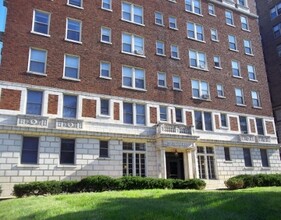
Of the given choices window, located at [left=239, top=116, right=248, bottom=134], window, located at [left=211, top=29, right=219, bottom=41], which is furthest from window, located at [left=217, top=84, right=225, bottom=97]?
window, located at [left=211, top=29, right=219, bottom=41]

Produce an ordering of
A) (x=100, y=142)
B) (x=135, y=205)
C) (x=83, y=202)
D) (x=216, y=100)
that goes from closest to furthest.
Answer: (x=135, y=205) < (x=83, y=202) < (x=100, y=142) < (x=216, y=100)

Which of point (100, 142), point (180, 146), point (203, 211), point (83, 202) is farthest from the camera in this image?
point (180, 146)

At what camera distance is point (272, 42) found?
161 ft

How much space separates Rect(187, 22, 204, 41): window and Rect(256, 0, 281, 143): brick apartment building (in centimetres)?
1882

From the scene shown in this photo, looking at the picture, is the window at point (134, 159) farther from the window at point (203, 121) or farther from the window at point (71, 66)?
the window at point (71, 66)

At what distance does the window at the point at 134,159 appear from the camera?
1004 inches

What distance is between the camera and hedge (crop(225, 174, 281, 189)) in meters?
24.3

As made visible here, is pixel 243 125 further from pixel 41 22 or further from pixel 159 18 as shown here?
pixel 41 22

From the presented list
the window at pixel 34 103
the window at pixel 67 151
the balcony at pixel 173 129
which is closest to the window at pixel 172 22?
the balcony at pixel 173 129

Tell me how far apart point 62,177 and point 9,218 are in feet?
41.3

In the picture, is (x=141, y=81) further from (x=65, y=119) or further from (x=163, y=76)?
(x=65, y=119)

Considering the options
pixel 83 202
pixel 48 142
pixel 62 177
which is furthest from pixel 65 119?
pixel 83 202

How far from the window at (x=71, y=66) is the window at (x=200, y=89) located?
12.5 m

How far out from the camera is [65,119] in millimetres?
23406
